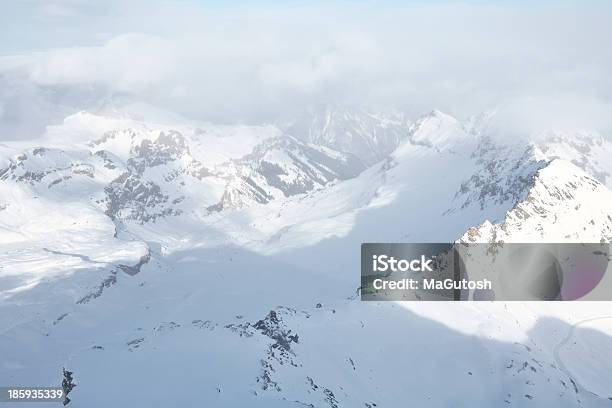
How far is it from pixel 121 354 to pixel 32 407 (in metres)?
34.3

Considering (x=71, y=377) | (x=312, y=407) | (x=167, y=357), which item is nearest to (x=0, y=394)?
(x=71, y=377)

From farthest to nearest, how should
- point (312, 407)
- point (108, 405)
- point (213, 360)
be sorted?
point (213, 360) < point (312, 407) < point (108, 405)

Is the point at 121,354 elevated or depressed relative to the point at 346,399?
elevated

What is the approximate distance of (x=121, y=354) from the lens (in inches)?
7766

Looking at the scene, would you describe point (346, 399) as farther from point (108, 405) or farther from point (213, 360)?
point (108, 405)

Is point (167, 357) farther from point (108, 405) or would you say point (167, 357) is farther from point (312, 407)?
point (312, 407)

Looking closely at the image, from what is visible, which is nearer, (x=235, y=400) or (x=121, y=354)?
→ (x=235, y=400)

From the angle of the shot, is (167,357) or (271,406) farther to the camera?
(167,357)

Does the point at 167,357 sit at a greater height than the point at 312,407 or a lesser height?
greater

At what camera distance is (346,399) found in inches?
7830

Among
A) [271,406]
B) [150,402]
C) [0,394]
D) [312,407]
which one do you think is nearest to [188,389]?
[150,402]

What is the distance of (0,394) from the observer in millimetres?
196625

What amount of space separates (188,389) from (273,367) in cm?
2956

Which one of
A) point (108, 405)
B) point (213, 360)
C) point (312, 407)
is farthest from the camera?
point (213, 360)
